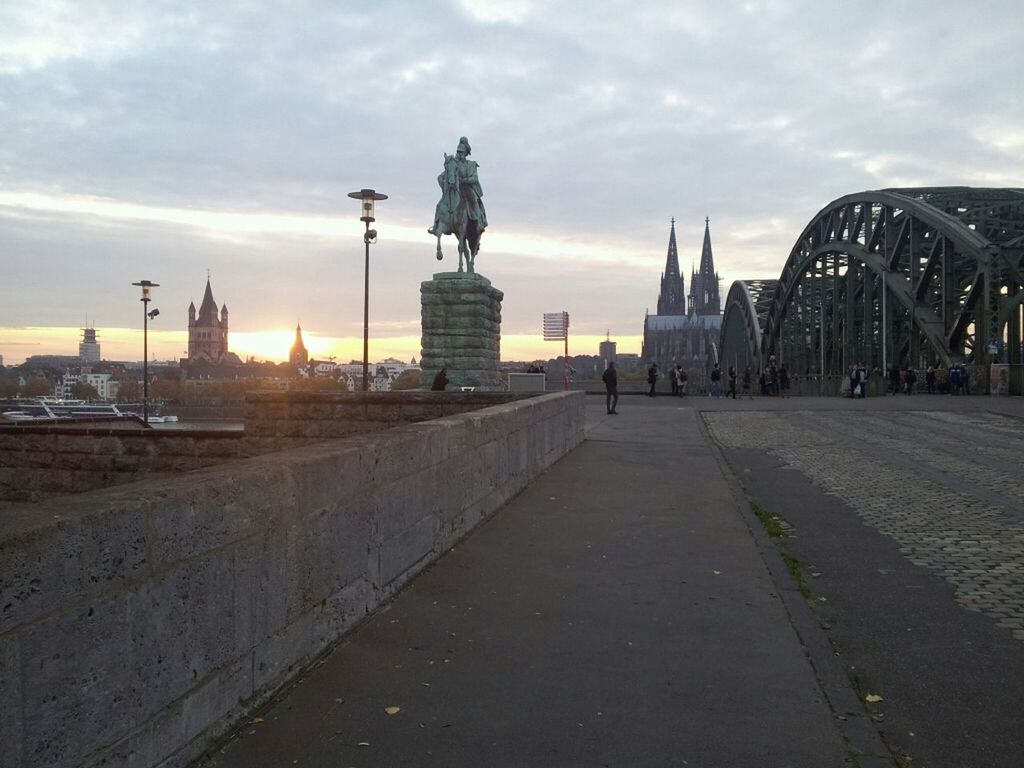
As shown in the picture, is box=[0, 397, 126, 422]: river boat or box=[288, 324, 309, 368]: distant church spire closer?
box=[0, 397, 126, 422]: river boat

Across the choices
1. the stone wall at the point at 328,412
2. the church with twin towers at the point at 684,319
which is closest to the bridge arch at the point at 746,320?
the church with twin towers at the point at 684,319

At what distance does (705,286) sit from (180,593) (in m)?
191

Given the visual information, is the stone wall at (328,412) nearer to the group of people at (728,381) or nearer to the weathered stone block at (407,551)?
the weathered stone block at (407,551)

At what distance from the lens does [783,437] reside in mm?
19062

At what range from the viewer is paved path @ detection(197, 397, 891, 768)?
3338 mm

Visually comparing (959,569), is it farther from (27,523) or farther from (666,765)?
(27,523)

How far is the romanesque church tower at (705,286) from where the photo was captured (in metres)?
186

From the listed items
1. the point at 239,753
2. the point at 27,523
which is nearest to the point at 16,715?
the point at 27,523

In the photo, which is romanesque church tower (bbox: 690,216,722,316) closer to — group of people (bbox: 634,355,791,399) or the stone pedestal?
group of people (bbox: 634,355,791,399)

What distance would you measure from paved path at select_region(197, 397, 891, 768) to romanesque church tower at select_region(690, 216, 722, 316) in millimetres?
182926

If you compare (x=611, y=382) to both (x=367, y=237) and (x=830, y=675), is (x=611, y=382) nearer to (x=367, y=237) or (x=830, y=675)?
(x=367, y=237)

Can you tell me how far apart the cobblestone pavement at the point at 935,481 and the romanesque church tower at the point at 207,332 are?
134 meters

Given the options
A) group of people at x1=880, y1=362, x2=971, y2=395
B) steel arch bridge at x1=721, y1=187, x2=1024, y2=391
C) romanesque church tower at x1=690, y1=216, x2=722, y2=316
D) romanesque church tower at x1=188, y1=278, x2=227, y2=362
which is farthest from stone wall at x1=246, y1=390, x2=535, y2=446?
romanesque church tower at x1=690, y1=216, x2=722, y2=316

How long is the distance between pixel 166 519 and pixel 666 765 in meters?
2.03
